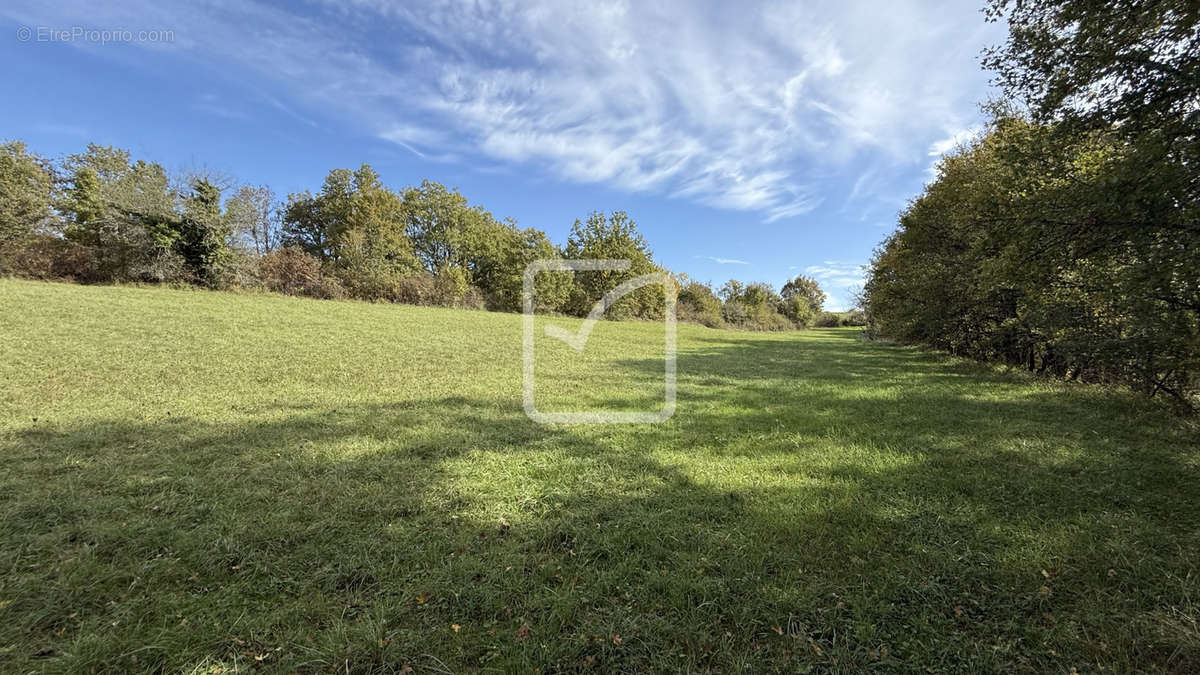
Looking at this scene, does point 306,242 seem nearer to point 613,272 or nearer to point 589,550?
point 613,272

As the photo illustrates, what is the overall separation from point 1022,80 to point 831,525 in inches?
251

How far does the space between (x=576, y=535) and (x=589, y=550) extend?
0.21m

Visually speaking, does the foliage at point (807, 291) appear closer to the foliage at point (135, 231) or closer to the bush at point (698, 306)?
the bush at point (698, 306)

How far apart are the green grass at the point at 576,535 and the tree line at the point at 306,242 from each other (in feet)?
63.0

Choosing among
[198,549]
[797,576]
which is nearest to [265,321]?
[198,549]

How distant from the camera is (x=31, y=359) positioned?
7508 mm

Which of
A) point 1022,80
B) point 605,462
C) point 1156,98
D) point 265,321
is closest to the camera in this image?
point 1156,98

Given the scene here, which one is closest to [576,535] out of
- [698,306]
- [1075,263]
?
[1075,263]

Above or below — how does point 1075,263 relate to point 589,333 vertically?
above

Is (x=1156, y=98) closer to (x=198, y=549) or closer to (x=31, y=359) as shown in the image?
(x=198, y=549)

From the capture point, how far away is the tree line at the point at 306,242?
20.3 metres

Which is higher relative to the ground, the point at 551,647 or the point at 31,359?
the point at 31,359

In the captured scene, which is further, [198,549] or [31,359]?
[31,359]

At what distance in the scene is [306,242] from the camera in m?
36.6
